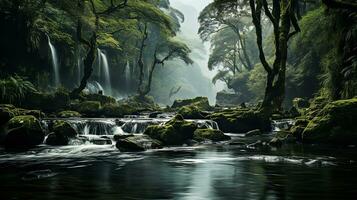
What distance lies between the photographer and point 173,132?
17.5m

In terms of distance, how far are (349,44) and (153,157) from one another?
39.8ft

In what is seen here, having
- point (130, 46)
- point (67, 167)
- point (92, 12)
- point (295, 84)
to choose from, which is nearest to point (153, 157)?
point (67, 167)

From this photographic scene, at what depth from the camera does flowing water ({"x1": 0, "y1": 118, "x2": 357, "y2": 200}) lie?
23.8 feet

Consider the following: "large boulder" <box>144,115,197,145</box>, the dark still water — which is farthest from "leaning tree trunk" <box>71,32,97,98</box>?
the dark still water

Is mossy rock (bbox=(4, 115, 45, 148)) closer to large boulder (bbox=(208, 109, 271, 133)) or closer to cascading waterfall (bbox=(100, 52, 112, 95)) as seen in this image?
large boulder (bbox=(208, 109, 271, 133))

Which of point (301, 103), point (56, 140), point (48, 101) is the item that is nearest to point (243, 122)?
point (56, 140)

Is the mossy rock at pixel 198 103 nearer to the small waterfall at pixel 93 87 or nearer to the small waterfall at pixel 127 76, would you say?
the small waterfall at pixel 93 87

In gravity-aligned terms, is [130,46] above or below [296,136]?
above

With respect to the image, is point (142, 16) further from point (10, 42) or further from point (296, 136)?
point (296, 136)

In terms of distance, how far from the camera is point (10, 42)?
27.7 metres

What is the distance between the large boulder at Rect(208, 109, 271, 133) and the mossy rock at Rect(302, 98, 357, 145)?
7297 millimetres

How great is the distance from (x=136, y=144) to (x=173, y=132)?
2874 mm

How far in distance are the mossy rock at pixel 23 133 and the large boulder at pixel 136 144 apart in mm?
3574

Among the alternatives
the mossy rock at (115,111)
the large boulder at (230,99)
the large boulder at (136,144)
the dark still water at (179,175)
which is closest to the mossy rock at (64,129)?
the dark still water at (179,175)
